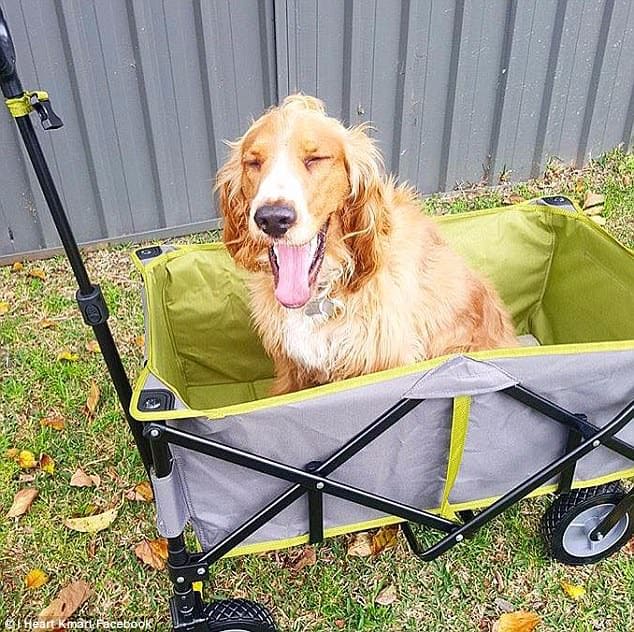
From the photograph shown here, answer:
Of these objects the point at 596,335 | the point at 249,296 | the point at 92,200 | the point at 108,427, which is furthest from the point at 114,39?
the point at 596,335

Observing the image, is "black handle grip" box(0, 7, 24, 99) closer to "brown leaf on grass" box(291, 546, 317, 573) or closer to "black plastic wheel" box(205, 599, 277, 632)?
"black plastic wheel" box(205, 599, 277, 632)

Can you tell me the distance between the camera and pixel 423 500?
177cm

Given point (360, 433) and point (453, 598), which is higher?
point (360, 433)

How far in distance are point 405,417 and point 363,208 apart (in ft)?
1.91

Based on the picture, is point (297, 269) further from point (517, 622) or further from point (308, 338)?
point (517, 622)

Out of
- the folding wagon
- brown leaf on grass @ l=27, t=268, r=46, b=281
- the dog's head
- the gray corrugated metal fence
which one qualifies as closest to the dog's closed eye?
the dog's head

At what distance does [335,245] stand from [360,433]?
0.56 meters

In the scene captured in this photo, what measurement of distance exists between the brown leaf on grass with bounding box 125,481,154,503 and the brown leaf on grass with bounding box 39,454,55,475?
0.30 meters

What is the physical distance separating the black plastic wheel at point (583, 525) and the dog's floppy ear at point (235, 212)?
1.14m

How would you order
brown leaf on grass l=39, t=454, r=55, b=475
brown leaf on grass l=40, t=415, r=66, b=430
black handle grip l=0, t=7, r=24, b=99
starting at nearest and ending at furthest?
black handle grip l=0, t=7, r=24, b=99 → brown leaf on grass l=39, t=454, r=55, b=475 → brown leaf on grass l=40, t=415, r=66, b=430

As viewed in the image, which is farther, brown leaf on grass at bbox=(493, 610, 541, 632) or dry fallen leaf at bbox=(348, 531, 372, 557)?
dry fallen leaf at bbox=(348, 531, 372, 557)

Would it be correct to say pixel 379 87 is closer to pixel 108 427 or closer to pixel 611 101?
pixel 611 101

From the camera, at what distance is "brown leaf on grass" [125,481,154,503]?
2314 mm

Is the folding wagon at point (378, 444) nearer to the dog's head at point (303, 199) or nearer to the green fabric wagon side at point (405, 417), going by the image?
the green fabric wagon side at point (405, 417)
